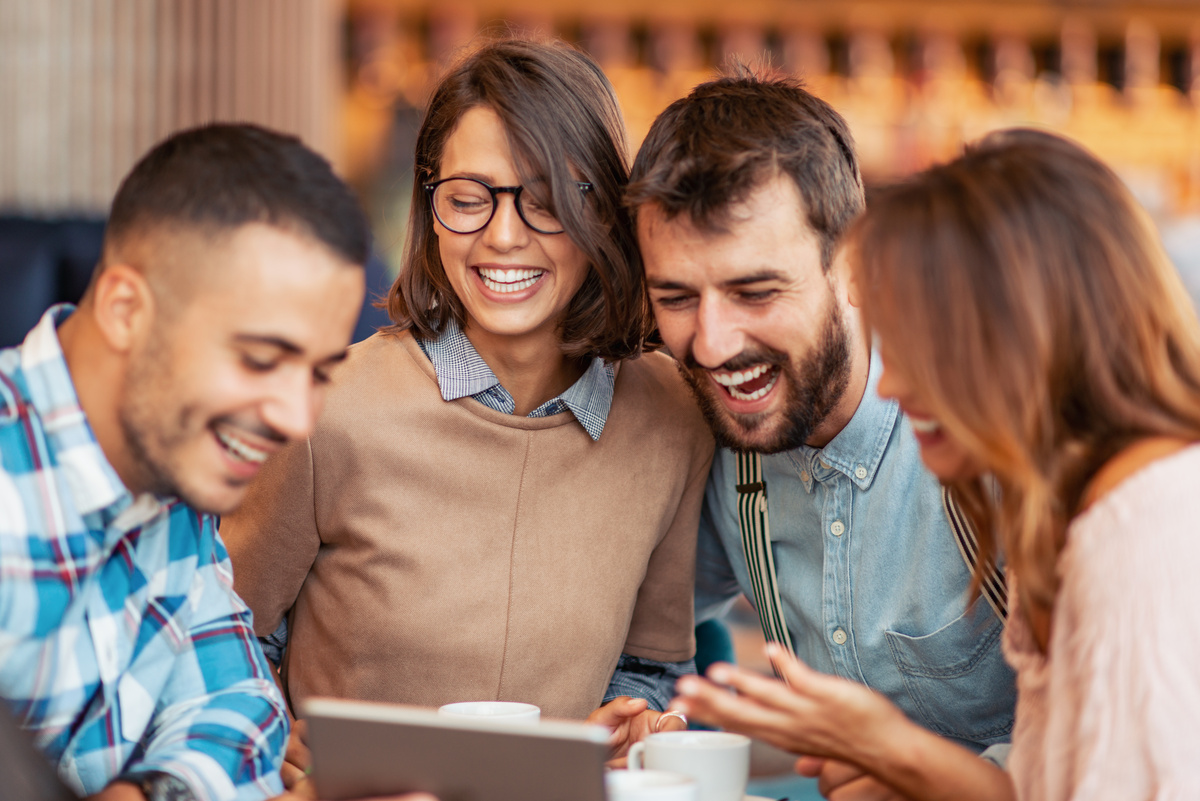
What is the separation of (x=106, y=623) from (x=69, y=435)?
0.18 meters

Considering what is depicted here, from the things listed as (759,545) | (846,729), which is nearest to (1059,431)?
(846,729)

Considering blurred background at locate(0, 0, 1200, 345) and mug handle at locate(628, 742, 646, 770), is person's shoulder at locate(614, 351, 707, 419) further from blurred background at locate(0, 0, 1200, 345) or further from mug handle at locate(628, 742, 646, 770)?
blurred background at locate(0, 0, 1200, 345)

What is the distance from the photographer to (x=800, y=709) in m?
1.09

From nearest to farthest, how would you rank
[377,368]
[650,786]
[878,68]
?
1. [650,786]
2. [377,368]
3. [878,68]

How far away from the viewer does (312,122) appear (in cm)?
352

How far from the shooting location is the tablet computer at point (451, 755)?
2.84 feet

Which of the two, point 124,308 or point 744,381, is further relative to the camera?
point 744,381

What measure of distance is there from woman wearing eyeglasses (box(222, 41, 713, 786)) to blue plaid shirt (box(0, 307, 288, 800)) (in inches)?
14.9

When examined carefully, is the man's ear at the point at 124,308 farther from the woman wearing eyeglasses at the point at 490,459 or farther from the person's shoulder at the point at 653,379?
the person's shoulder at the point at 653,379

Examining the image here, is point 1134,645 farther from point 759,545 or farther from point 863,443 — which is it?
point 759,545

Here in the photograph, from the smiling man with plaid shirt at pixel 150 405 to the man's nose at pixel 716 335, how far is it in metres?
0.49

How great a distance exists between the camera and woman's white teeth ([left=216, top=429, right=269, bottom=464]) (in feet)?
3.34

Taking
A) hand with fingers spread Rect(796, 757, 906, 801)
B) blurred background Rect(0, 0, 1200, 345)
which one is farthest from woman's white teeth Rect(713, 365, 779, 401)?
blurred background Rect(0, 0, 1200, 345)

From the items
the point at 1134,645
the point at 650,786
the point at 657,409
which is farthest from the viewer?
the point at 657,409
